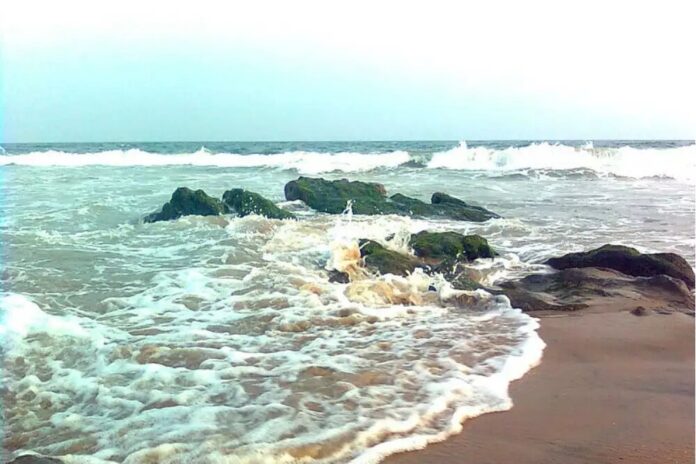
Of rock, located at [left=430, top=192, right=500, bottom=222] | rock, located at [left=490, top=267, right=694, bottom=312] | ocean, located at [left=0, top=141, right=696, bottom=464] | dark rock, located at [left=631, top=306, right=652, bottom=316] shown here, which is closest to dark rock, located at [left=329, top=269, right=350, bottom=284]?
ocean, located at [left=0, top=141, right=696, bottom=464]

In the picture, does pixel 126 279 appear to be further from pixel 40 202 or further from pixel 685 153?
pixel 685 153

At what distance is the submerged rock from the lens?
38.9ft

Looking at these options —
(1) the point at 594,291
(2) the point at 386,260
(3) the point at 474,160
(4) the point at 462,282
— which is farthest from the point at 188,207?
(3) the point at 474,160

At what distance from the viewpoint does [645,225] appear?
10758mm

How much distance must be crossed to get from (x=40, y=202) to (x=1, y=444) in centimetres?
1238

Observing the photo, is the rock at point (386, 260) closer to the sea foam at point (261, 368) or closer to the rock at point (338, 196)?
the sea foam at point (261, 368)

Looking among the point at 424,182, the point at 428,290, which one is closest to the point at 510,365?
the point at 428,290

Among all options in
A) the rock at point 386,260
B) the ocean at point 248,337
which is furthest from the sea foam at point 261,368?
the rock at point 386,260

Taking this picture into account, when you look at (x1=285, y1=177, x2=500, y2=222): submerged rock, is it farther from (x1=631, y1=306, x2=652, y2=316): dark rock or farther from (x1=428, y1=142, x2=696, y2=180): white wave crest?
(x1=428, y1=142, x2=696, y2=180): white wave crest

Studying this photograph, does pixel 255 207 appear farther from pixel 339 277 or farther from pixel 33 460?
pixel 33 460

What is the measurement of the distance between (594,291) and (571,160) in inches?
1010

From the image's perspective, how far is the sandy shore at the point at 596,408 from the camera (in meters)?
3.01

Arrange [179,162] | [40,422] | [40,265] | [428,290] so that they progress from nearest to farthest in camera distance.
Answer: [40,422] → [428,290] → [40,265] → [179,162]

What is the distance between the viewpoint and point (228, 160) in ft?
124
